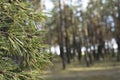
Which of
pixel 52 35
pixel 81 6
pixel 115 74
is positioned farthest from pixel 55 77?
pixel 52 35

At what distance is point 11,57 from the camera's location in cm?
753

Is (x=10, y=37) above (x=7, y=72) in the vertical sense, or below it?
above

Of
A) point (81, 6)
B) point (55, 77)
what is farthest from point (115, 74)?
point (81, 6)

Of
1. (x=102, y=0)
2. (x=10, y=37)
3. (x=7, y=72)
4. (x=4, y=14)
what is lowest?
(x=7, y=72)

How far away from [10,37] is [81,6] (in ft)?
147

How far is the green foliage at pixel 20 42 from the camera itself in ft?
23.0

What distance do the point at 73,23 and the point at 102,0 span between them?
6.23 metres

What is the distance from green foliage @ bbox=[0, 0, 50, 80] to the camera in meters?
7.00

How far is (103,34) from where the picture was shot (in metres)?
56.8

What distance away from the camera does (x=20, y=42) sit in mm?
7070

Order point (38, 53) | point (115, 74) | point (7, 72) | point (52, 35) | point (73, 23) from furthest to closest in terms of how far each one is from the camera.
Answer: point (52, 35)
point (73, 23)
point (115, 74)
point (38, 53)
point (7, 72)

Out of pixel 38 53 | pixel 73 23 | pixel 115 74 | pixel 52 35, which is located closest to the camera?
pixel 38 53

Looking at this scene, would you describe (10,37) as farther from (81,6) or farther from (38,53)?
(81,6)

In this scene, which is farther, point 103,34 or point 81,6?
point 103,34
